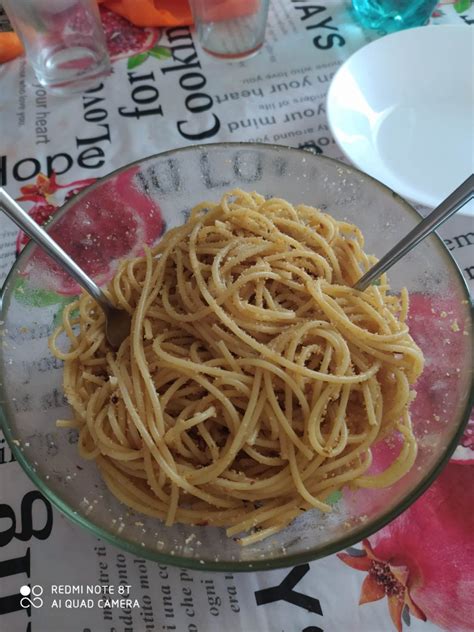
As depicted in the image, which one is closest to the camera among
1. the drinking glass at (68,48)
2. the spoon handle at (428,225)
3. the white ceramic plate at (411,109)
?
the spoon handle at (428,225)

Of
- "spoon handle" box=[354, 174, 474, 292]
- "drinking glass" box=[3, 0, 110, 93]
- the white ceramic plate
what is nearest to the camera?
"spoon handle" box=[354, 174, 474, 292]

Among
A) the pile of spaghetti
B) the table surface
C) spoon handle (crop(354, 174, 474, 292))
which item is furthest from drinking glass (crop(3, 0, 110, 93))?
spoon handle (crop(354, 174, 474, 292))

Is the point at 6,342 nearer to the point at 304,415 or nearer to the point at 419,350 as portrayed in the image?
the point at 304,415

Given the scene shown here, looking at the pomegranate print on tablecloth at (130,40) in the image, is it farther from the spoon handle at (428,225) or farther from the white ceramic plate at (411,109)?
the spoon handle at (428,225)

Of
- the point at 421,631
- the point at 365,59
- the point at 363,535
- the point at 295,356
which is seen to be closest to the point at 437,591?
the point at 421,631

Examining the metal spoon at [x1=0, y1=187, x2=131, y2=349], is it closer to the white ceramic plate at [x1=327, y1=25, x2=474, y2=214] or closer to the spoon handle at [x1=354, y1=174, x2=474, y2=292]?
the spoon handle at [x1=354, y1=174, x2=474, y2=292]

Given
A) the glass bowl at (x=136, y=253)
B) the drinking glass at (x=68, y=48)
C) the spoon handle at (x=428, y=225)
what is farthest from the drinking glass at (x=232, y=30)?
the spoon handle at (x=428, y=225)
